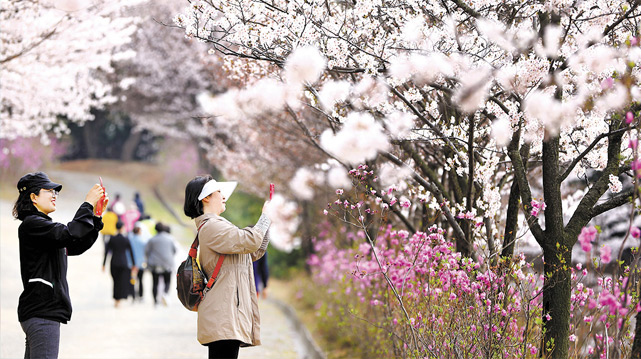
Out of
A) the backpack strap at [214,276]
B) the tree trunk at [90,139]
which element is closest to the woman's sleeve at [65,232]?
the backpack strap at [214,276]

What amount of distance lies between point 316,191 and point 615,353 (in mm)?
11888

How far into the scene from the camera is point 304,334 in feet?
34.5

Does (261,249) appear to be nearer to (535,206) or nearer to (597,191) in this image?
(535,206)

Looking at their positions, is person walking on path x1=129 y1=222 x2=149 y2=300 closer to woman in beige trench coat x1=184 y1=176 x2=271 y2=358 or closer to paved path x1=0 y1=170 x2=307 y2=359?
paved path x1=0 y1=170 x2=307 y2=359

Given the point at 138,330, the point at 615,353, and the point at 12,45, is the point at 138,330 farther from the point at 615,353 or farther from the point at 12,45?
the point at 615,353

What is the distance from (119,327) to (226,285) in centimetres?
727

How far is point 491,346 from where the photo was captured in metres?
4.66

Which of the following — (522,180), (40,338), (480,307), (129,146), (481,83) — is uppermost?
(129,146)

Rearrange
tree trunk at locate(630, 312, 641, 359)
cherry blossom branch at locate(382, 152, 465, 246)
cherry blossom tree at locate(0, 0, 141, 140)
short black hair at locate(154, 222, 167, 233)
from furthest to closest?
short black hair at locate(154, 222, 167, 233)
cherry blossom tree at locate(0, 0, 141, 140)
cherry blossom branch at locate(382, 152, 465, 246)
tree trunk at locate(630, 312, 641, 359)

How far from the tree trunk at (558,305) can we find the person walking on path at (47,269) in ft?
10.1

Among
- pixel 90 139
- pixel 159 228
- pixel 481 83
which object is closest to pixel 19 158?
pixel 90 139

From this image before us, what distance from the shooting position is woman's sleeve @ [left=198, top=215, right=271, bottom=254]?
181 inches

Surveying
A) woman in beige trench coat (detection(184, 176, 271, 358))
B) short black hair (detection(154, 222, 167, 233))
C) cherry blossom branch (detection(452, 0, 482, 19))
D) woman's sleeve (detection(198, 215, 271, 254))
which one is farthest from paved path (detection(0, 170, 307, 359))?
cherry blossom branch (detection(452, 0, 482, 19))

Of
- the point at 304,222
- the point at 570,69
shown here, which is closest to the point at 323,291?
the point at 304,222
